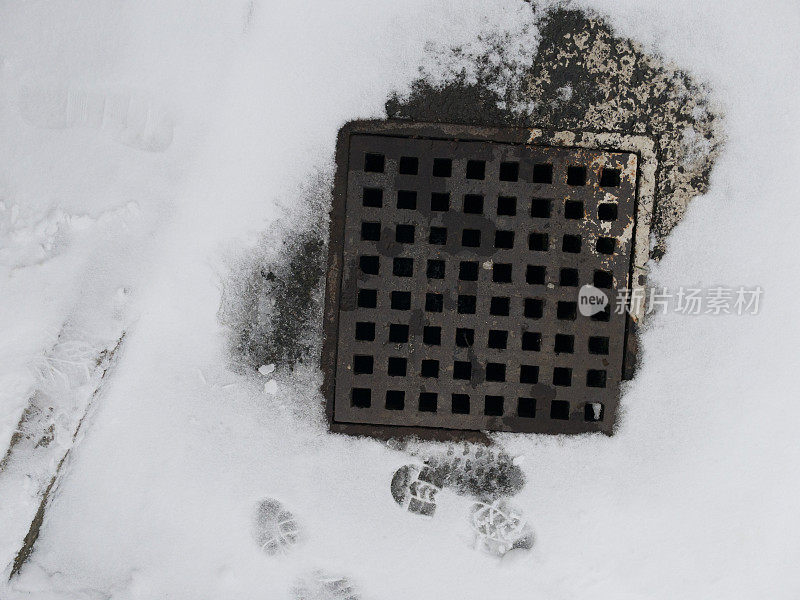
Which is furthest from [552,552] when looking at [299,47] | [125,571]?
[299,47]

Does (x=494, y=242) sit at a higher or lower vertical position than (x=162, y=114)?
lower

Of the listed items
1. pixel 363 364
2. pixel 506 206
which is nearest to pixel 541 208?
pixel 506 206

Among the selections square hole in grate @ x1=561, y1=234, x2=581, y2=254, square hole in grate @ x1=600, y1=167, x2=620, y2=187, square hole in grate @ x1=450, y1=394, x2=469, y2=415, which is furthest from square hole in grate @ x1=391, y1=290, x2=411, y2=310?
square hole in grate @ x1=600, y1=167, x2=620, y2=187

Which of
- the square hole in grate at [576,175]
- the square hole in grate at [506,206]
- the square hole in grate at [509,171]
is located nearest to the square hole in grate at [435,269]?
the square hole in grate at [506,206]

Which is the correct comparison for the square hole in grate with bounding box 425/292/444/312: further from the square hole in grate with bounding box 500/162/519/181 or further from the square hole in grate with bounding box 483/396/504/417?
the square hole in grate with bounding box 500/162/519/181

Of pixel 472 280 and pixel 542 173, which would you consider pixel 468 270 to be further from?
pixel 542 173

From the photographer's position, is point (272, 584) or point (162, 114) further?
point (272, 584)

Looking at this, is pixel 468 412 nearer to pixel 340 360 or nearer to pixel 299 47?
pixel 340 360
